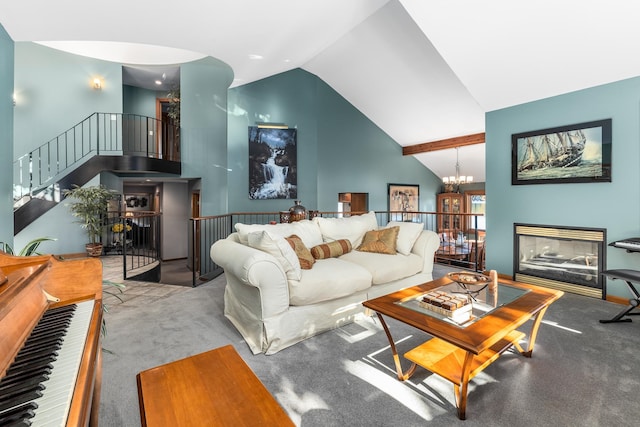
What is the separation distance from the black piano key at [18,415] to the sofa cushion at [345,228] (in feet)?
10.2

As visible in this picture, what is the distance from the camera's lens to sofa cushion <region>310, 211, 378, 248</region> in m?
3.72

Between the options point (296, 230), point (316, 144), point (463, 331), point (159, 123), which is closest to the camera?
point (463, 331)

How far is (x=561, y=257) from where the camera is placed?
3.98m

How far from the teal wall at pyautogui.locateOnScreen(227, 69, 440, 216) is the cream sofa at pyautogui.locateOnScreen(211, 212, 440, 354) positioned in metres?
3.55

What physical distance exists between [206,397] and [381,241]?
2723 millimetres

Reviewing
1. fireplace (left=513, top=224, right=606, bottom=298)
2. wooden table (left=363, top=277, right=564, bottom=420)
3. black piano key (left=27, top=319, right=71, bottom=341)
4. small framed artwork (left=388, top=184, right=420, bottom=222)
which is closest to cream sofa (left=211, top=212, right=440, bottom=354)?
wooden table (left=363, top=277, right=564, bottom=420)

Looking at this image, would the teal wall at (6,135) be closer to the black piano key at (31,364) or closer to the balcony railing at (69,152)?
the black piano key at (31,364)

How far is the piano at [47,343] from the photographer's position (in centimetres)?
66

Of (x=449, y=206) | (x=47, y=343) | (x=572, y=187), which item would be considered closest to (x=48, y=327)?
(x=47, y=343)

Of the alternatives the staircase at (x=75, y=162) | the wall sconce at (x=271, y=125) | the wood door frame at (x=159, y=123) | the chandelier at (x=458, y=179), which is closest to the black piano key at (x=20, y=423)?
the staircase at (x=75, y=162)

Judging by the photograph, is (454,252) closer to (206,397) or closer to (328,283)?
(328,283)

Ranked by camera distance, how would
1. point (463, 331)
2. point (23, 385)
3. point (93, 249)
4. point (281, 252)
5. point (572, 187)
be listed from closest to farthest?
point (23, 385)
point (463, 331)
point (281, 252)
point (572, 187)
point (93, 249)

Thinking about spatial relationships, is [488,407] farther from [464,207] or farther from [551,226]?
[464,207]

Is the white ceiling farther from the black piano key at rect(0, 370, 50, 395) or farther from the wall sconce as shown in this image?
the black piano key at rect(0, 370, 50, 395)
